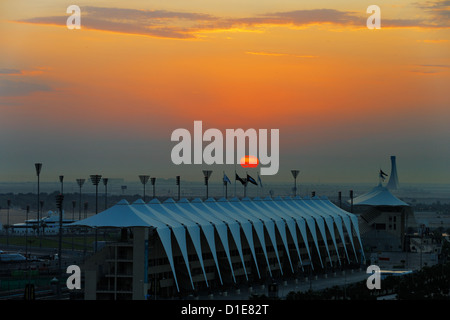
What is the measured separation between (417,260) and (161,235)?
62177 millimetres

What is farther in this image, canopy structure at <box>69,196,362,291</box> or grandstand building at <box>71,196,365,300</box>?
canopy structure at <box>69,196,362,291</box>

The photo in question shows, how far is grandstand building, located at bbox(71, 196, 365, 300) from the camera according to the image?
69562mm

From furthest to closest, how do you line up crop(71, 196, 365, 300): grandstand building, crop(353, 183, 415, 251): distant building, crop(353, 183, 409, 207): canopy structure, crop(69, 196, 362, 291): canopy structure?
crop(353, 183, 409, 207): canopy structure < crop(353, 183, 415, 251): distant building < crop(69, 196, 362, 291): canopy structure < crop(71, 196, 365, 300): grandstand building

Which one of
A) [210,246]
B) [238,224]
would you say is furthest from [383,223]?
[210,246]

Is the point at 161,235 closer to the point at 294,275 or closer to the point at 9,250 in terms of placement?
the point at 294,275

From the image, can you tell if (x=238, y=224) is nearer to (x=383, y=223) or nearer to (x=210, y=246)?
(x=210, y=246)

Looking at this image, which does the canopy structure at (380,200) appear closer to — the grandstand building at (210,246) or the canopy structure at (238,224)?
the canopy structure at (238,224)

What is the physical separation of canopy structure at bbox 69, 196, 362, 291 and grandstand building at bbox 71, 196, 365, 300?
76 mm

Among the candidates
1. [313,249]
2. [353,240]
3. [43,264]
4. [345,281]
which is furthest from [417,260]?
[43,264]

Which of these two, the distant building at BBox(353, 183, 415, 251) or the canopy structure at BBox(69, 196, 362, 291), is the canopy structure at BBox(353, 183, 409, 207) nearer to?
the distant building at BBox(353, 183, 415, 251)

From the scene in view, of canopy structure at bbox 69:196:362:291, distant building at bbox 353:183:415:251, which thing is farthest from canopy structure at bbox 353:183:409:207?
canopy structure at bbox 69:196:362:291

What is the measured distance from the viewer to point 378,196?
Answer: 15225 centimetres

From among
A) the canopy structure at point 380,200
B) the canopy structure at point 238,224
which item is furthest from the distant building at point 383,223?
the canopy structure at point 238,224

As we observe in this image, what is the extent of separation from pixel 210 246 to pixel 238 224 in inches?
286
